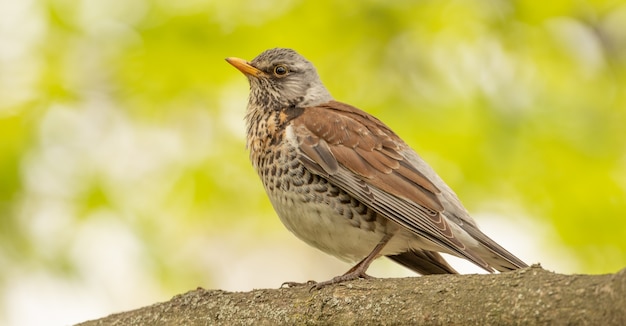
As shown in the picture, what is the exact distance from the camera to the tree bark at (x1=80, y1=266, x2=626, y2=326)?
2.79 m

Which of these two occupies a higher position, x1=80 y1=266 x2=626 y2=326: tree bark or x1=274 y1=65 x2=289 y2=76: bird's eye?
x1=274 y1=65 x2=289 y2=76: bird's eye

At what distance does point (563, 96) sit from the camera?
5.75 meters

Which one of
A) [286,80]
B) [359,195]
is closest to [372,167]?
[359,195]

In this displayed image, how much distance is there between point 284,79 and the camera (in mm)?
5770

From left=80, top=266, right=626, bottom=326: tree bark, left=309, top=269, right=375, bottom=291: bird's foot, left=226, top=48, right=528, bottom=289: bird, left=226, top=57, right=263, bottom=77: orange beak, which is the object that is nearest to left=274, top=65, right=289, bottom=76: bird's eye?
left=226, top=57, right=263, bottom=77: orange beak

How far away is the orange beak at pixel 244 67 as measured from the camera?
5.53 m

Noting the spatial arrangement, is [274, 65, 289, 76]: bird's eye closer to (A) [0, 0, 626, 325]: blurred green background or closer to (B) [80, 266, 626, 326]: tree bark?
(A) [0, 0, 626, 325]: blurred green background

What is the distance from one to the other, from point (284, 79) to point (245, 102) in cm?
41

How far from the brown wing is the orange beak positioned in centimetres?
56

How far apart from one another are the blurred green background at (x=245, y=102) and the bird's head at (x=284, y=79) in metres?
0.23

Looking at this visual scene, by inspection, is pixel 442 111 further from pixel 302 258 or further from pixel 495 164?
pixel 302 258

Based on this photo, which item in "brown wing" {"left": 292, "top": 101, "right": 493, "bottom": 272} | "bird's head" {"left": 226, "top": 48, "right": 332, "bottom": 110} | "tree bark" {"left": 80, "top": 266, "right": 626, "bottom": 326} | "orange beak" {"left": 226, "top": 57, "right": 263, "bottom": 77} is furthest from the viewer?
"bird's head" {"left": 226, "top": 48, "right": 332, "bottom": 110}

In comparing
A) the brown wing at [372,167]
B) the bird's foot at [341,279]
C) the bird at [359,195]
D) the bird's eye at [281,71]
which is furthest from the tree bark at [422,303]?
the bird's eye at [281,71]

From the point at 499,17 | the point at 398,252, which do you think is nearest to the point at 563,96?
the point at 499,17
